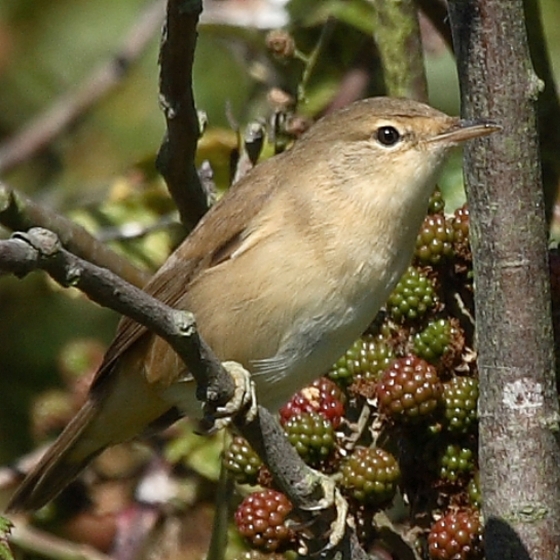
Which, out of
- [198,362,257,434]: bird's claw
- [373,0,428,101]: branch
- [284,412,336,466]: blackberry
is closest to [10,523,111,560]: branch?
[284,412,336,466]: blackberry

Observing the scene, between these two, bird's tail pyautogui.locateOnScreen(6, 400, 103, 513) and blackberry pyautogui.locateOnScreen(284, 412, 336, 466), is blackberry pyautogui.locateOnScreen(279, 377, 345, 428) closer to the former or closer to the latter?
blackberry pyautogui.locateOnScreen(284, 412, 336, 466)

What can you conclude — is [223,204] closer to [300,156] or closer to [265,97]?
[300,156]

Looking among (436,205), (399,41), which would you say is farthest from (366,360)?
(399,41)

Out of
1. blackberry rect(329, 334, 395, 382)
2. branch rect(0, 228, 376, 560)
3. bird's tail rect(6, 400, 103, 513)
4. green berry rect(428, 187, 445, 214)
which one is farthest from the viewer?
bird's tail rect(6, 400, 103, 513)

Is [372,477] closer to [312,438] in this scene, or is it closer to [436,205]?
[312,438]

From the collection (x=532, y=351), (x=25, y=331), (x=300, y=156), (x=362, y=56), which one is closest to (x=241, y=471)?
(x=532, y=351)

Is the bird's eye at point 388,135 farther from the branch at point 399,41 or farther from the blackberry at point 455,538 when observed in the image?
the blackberry at point 455,538
